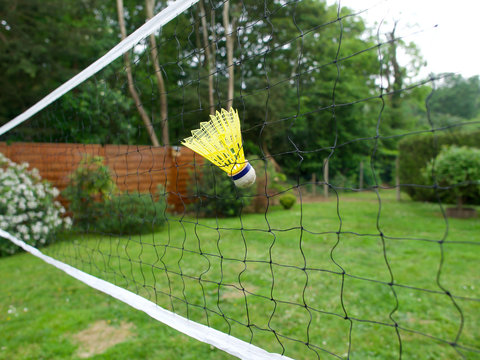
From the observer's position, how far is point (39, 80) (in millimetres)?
8398

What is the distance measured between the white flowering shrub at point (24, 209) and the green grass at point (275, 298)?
0.26 m

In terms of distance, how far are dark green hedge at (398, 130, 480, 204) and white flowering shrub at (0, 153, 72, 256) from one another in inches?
280

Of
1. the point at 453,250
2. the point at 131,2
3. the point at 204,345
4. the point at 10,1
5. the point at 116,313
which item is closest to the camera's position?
the point at 204,345

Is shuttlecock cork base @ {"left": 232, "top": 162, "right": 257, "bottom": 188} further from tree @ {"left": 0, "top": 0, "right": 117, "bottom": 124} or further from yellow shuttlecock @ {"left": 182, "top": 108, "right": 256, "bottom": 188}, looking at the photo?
tree @ {"left": 0, "top": 0, "right": 117, "bottom": 124}

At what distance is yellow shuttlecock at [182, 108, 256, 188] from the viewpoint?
55.1 inches

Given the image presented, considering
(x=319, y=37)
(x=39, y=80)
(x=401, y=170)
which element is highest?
(x=319, y=37)

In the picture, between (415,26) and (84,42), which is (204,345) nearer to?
(84,42)

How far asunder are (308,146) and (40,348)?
12.0m

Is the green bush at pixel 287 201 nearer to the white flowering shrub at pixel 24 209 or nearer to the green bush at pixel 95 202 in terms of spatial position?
the green bush at pixel 95 202

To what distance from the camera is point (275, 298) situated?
2.62 meters

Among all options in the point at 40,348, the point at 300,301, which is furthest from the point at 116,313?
the point at 300,301

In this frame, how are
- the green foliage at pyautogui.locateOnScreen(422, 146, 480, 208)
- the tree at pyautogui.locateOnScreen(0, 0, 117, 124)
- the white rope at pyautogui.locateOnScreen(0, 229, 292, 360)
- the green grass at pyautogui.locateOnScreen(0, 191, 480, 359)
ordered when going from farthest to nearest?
the tree at pyautogui.locateOnScreen(0, 0, 117, 124), the green foliage at pyautogui.locateOnScreen(422, 146, 480, 208), the green grass at pyautogui.locateOnScreen(0, 191, 480, 359), the white rope at pyautogui.locateOnScreen(0, 229, 292, 360)

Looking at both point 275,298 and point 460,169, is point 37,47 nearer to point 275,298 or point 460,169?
point 275,298

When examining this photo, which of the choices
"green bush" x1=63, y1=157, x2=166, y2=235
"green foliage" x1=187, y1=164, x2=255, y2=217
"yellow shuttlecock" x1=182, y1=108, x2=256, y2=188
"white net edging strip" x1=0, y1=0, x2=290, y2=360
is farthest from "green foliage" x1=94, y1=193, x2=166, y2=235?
"yellow shuttlecock" x1=182, y1=108, x2=256, y2=188
